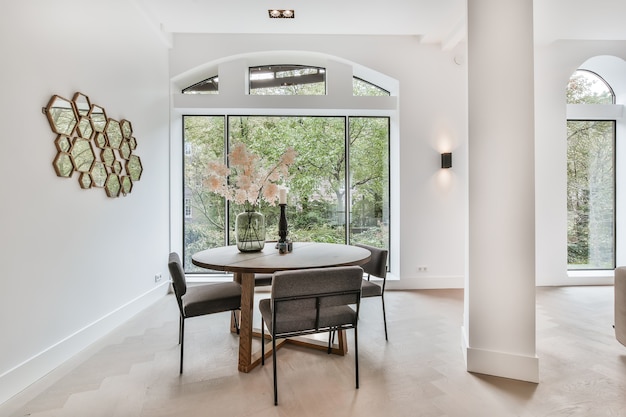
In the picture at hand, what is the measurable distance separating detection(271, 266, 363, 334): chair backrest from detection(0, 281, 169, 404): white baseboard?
169cm

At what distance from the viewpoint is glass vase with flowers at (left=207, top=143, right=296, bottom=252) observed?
2461 mm

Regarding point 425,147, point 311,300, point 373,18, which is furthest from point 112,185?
point 425,147

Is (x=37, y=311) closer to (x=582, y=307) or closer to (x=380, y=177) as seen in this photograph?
(x=380, y=177)

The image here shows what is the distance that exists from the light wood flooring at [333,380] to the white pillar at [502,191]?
25cm

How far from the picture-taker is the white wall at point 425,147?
4.33m

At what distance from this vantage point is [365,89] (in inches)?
183

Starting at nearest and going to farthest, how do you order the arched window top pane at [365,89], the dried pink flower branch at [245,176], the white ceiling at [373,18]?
the dried pink flower branch at [245,176]
the white ceiling at [373,18]
the arched window top pane at [365,89]

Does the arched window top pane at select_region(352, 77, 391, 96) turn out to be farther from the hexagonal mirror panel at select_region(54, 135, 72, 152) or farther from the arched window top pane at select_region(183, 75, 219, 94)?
the hexagonal mirror panel at select_region(54, 135, 72, 152)

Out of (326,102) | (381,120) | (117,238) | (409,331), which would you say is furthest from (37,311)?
(381,120)

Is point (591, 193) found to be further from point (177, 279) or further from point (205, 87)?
point (205, 87)

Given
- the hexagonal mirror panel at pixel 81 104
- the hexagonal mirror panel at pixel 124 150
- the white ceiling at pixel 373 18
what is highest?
the white ceiling at pixel 373 18

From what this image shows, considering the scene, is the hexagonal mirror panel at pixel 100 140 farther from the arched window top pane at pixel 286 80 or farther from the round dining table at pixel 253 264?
the arched window top pane at pixel 286 80

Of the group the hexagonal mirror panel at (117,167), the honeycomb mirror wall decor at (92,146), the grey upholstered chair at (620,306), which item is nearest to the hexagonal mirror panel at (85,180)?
the honeycomb mirror wall decor at (92,146)

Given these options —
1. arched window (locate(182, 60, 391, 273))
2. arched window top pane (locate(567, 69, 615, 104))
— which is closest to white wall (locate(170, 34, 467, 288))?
arched window (locate(182, 60, 391, 273))
